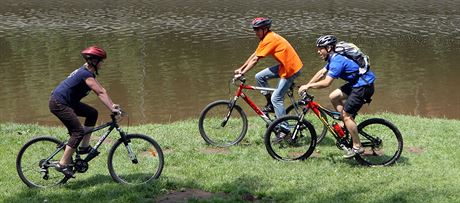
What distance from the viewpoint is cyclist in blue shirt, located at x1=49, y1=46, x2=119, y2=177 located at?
7.72 metres

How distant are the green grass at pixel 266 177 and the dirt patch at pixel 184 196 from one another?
12 cm

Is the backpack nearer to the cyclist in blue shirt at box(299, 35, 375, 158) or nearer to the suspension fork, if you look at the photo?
the cyclist in blue shirt at box(299, 35, 375, 158)

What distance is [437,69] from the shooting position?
2578 cm

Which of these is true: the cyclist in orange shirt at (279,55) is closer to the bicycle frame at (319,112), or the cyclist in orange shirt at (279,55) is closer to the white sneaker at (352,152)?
the bicycle frame at (319,112)

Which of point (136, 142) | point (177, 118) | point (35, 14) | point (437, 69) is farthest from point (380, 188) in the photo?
point (35, 14)

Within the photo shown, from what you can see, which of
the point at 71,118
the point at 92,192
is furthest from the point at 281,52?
the point at 92,192

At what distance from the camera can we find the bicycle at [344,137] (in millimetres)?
9297

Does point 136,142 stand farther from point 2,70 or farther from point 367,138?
point 2,70

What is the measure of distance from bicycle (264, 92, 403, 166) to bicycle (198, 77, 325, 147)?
0.94m

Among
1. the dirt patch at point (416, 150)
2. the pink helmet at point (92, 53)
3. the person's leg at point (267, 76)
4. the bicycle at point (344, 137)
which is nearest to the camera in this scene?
the pink helmet at point (92, 53)

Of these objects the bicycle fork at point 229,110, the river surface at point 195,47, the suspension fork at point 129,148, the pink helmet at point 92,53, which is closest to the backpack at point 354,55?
the bicycle fork at point 229,110

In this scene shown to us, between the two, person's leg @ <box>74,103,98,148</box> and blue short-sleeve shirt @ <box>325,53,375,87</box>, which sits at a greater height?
blue short-sleeve shirt @ <box>325,53,375,87</box>

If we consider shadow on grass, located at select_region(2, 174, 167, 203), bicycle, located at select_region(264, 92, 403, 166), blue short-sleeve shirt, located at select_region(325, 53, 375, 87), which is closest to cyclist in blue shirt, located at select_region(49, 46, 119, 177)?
shadow on grass, located at select_region(2, 174, 167, 203)

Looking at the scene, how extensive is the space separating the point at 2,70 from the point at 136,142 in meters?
18.6
